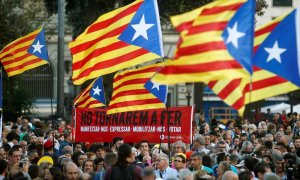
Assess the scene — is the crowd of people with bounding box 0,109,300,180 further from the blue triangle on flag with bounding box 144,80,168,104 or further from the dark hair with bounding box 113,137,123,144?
the blue triangle on flag with bounding box 144,80,168,104

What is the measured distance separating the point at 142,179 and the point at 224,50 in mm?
2042

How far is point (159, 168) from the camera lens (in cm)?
1892

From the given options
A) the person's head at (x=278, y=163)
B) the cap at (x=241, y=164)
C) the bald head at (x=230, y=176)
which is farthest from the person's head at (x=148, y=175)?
the cap at (x=241, y=164)

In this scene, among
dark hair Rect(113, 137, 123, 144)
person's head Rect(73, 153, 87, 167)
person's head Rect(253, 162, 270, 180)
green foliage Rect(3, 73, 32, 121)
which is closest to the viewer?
person's head Rect(253, 162, 270, 180)

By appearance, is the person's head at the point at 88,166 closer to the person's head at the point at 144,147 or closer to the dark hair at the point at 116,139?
the person's head at the point at 144,147

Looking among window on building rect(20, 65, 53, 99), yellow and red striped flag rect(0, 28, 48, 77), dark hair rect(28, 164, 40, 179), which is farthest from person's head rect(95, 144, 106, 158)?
window on building rect(20, 65, 53, 99)

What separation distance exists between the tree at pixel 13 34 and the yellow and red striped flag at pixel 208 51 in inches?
1142

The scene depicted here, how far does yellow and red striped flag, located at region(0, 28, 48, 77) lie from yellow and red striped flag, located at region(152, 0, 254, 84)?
10845 mm

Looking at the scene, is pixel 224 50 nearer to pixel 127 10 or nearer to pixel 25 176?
pixel 25 176

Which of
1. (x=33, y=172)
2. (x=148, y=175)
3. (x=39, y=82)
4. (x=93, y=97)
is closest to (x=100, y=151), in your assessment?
(x=33, y=172)

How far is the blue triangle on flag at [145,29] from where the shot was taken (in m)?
21.3

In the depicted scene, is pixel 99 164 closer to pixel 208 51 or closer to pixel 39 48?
pixel 208 51

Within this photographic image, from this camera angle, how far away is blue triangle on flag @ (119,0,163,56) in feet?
69.8

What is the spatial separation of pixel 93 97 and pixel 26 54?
5.39 ft
